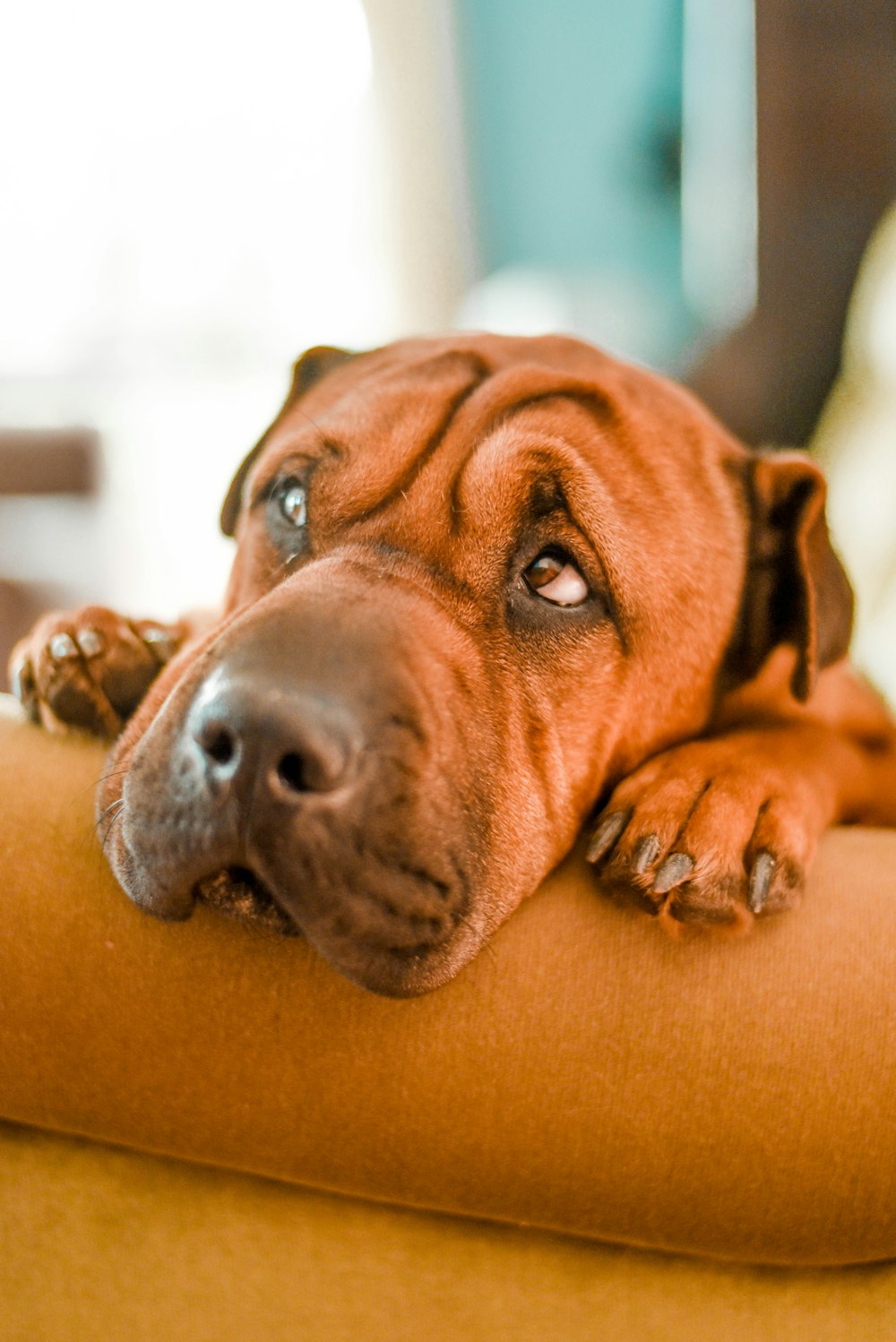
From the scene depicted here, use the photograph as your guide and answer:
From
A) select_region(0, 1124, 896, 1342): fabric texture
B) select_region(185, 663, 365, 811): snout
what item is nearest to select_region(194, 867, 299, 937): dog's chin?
select_region(185, 663, 365, 811): snout

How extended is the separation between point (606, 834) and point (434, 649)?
1.08 feet

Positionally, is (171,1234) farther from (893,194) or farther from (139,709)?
(893,194)

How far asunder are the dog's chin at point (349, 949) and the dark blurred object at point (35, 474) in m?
2.82

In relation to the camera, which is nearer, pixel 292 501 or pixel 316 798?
pixel 316 798

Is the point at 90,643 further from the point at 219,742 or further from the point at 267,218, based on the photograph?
the point at 267,218

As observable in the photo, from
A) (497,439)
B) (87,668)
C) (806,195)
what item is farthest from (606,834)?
(806,195)

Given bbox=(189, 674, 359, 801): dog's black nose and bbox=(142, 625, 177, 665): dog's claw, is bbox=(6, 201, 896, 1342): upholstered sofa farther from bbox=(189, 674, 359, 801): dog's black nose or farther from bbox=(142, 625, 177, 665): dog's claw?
bbox=(142, 625, 177, 665): dog's claw

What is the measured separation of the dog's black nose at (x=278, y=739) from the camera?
39.9 inches

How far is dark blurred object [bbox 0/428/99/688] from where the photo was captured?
3797mm

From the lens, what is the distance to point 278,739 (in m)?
1.01

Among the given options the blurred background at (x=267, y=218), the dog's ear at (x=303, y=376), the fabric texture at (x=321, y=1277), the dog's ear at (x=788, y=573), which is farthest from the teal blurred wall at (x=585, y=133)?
the fabric texture at (x=321, y=1277)

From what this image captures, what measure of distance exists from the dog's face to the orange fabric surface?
75 millimetres

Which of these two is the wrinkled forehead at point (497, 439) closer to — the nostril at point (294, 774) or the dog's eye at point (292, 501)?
the dog's eye at point (292, 501)

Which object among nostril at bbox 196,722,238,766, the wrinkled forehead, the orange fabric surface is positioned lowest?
the orange fabric surface
